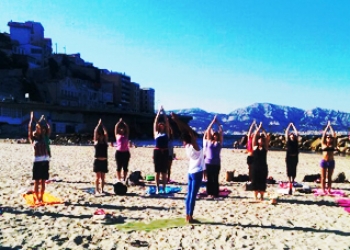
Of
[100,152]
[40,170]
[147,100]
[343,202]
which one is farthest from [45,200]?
[147,100]

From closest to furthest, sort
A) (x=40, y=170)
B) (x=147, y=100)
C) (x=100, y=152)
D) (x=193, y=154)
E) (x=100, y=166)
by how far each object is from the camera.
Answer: (x=193, y=154), (x=40, y=170), (x=100, y=166), (x=100, y=152), (x=147, y=100)

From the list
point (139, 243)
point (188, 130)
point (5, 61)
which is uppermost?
point (5, 61)

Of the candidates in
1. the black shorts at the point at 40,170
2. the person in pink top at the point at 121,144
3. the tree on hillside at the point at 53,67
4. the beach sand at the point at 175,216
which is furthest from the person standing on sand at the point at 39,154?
the tree on hillside at the point at 53,67

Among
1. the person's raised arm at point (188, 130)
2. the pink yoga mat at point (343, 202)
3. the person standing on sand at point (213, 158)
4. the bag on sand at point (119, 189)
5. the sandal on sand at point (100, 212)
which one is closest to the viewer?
the person's raised arm at point (188, 130)

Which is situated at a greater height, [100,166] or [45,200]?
[100,166]

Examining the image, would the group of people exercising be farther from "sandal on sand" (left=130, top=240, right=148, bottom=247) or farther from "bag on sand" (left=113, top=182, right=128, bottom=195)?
"sandal on sand" (left=130, top=240, right=148, bottom=247)

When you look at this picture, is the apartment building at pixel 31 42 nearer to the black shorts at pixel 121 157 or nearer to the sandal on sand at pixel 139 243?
the black shorts at pixel 121 157

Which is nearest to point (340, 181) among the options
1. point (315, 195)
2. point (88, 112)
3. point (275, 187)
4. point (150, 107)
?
point (275, 187)

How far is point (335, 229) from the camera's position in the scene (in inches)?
264

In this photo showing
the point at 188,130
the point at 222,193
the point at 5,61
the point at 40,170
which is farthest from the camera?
the point at 5,61

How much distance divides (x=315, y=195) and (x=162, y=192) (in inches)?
165

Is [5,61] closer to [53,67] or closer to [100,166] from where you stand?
[53,67]

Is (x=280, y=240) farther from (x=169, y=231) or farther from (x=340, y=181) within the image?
(x=340, y=181)

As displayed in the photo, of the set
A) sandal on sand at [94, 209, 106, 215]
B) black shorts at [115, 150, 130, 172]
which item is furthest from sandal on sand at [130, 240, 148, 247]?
black shorts at [115, 150, 130, 172]
